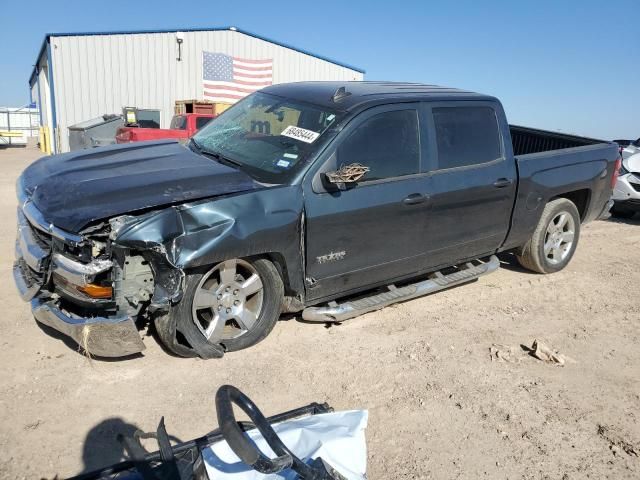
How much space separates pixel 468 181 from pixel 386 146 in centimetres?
90

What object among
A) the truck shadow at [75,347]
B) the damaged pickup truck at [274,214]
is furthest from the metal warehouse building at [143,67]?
the truck shadow at [75,347]

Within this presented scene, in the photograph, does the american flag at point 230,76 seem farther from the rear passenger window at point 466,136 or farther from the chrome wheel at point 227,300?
the chrome wheel at point 227,300

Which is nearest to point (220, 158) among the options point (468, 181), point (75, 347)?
point (75, 347)

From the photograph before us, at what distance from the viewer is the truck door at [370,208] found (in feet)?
12.6

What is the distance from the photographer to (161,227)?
3.15 metres

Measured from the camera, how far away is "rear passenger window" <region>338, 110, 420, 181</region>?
4.04 metres

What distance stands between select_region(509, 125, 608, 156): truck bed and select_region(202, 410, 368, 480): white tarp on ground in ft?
17.7

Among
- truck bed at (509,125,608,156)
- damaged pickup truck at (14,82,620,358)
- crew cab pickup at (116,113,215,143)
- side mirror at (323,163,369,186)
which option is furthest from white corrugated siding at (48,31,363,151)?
side mirror at (323,163,369,186)

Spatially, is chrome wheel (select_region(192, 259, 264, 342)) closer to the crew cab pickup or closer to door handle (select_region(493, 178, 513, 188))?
door handle (select_region(493, 178, 513, 188))

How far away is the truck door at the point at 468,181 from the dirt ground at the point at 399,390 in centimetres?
63

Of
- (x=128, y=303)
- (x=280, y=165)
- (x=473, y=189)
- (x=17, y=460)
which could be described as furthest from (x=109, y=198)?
(x=473, y=189)

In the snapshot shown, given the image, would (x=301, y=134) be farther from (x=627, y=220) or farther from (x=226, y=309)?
(x=627, y=220)

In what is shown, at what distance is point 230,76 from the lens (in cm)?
2041

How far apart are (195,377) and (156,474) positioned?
1698 mm
